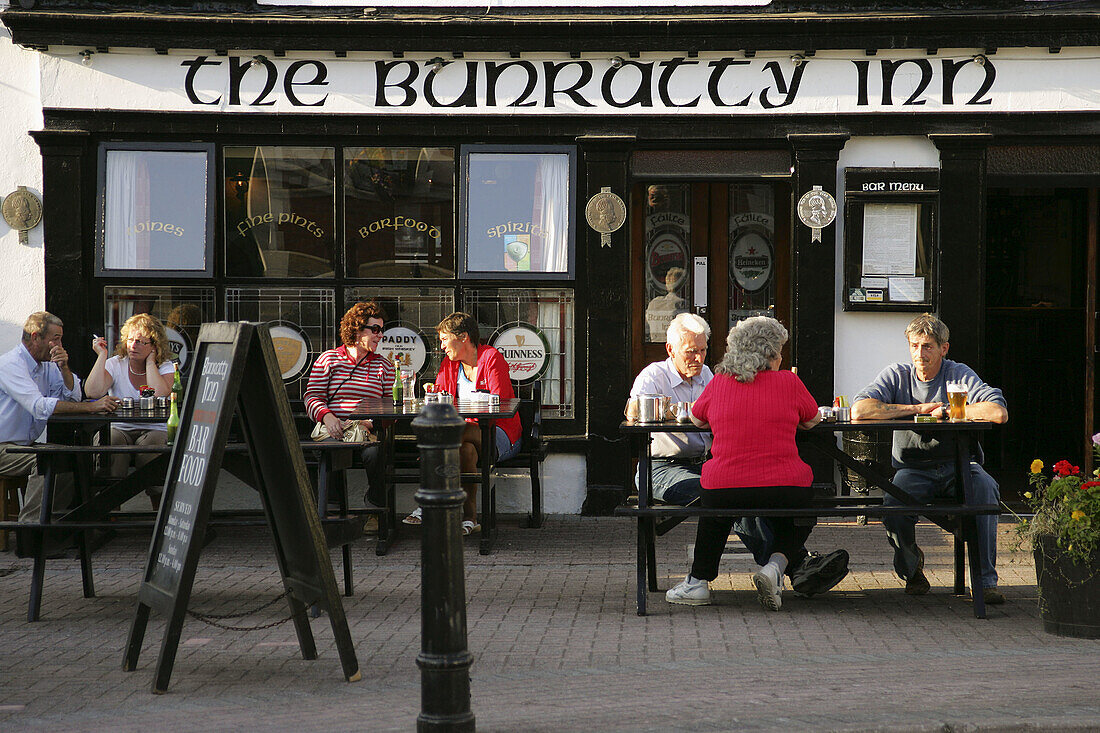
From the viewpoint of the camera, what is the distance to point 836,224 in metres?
9.05

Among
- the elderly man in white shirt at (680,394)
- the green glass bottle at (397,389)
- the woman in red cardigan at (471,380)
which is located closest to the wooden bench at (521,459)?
the woman in red cardigan at (471,380)

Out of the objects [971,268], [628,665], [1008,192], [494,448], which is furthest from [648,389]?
[1008,192]

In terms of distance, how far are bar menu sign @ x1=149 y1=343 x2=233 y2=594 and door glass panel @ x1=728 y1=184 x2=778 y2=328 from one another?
5677mm

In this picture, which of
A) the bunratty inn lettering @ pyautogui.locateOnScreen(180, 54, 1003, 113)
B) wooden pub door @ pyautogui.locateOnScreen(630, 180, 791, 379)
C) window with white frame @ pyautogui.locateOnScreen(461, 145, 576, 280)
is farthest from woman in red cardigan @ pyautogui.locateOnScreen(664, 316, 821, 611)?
wooden pub door @ pyautogui.locateOnScreen(630, 180, 791, 379)

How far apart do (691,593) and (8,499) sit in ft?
16.4

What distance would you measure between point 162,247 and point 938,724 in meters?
7.15

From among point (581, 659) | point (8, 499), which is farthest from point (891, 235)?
point (8, 499)

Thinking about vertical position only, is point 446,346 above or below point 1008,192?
below

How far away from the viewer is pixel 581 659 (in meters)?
5.16

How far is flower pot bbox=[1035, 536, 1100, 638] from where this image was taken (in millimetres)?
5422

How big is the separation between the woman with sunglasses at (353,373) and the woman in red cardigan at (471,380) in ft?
1.61

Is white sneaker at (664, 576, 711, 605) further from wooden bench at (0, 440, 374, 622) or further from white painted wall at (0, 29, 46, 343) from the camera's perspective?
white painted wall at (0, 29, 46, 343)

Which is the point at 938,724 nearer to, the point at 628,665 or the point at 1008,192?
the point at 628,665

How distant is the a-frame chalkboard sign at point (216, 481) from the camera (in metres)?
4.72
